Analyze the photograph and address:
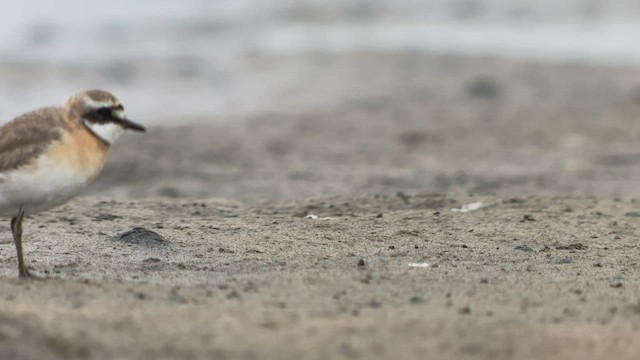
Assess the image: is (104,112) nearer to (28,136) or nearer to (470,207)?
(28,136)

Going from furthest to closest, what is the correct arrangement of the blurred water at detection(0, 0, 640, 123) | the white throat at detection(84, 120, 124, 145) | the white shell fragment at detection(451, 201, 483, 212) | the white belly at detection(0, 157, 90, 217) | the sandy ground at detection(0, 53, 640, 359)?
1. the blurred water at detection(0, 0, 640, 123)
2. the white shell fragment at detection(451, 201, 483, 212)
3. the white throat at detection(84, 120, 124, 145)
4. the white belly at detection(0, 157, 90, 217)
5. the sandy ground at detection(0, 53, 640, 359)

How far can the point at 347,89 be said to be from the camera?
50.3 feet

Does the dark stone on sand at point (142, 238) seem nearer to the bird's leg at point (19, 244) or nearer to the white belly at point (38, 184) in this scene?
the bird's leg at point (19, 244)

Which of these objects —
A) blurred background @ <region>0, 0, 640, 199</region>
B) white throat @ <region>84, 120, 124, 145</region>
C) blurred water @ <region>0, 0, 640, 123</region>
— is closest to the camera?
white throat @ <region>84, 120, 124, 145</region>

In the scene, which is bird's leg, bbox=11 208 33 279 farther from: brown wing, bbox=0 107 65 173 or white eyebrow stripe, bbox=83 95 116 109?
white eyebrow stripe, bbox=83 95 116 109

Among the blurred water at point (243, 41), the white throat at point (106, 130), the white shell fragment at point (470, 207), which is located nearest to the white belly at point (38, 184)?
the white throat at point (106, 130)

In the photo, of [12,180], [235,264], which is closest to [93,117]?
[12,180]

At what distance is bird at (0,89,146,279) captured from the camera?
5.14 m

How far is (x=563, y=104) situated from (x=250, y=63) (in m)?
4.59

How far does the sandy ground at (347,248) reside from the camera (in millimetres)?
4234

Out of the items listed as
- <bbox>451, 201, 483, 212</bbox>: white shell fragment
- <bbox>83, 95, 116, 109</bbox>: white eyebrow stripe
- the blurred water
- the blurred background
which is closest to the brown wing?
<bbox>83, 95, 116, 109</bbox>: white eyebrow stripe

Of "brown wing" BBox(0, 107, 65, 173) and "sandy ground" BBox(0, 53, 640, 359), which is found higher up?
"brown wing" BBox(0, 107, 65, 173)

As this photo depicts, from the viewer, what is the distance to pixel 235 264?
18.7 ft

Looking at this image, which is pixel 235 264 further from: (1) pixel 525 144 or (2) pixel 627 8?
(2) pixel 627 8
